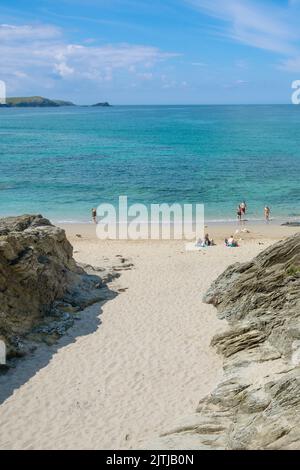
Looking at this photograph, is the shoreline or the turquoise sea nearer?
the shoreline

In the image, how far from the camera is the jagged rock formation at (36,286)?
1578 cm

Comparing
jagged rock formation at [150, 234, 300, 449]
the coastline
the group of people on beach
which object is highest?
the group of people on beach

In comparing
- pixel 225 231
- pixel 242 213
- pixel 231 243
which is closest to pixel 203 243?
pixel 231 243

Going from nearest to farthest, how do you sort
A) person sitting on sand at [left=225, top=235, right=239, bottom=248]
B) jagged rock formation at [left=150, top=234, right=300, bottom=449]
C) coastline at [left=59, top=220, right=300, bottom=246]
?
jagged rock formation at [left=150, top=234, right=300, bottom=449] → person sitting on sand at [left=225, top=235, right=239, bottom=248] → coastline at [left=59, top=220, right=300, bottom=246]

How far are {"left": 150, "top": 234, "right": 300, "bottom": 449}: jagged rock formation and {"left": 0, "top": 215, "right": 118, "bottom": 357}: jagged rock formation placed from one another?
197 inches

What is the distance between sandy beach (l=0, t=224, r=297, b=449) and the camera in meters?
11.5

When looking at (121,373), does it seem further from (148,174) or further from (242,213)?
(148,174)

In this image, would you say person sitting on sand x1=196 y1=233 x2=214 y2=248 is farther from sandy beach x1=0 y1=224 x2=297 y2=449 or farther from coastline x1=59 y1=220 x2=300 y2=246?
sandy beach x1=0 y1=224 x2=297 y2=449

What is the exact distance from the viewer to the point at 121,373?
14.0 metres

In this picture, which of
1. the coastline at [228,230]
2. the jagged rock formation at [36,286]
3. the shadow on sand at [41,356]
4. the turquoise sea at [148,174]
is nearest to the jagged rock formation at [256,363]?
the shadow on sand at [41,356]

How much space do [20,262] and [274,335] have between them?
834 centimetres

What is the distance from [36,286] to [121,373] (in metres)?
4.75

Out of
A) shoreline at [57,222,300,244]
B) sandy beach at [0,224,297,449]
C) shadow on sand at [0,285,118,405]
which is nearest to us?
sandy beach at [0,224,297,449]

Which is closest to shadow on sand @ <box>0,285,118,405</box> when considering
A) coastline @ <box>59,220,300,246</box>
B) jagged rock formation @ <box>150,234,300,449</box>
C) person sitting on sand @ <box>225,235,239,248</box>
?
jagged rock formation @ <box>150,234,300,449</box>
